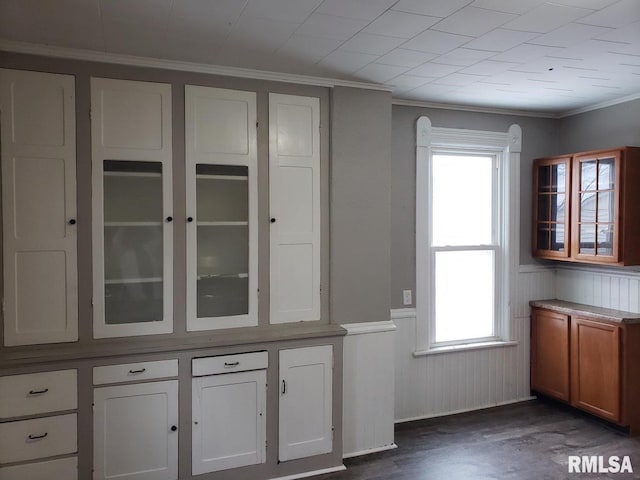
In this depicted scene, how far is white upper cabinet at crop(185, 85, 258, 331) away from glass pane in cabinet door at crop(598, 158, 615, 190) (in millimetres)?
2625

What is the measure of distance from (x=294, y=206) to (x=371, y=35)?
1149mm

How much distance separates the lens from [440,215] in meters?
3.93

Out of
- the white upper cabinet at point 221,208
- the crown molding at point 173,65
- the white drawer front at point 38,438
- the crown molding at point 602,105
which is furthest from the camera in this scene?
the crown molding at point 602,105

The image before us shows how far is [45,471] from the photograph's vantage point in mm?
2451

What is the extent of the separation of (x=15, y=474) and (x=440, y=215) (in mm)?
3300

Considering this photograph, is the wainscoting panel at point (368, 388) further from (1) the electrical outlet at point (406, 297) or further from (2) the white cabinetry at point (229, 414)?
(2) the white cabinetry at point (229, 414)

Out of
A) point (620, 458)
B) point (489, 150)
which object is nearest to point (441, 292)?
point (489, 150)

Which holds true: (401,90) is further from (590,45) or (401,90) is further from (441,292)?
(441,292)

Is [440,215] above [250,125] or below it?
below

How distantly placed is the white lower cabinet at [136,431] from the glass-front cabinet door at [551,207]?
319 centimetres

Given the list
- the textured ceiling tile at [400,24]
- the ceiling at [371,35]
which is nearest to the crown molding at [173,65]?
the ceiling at [371,35]

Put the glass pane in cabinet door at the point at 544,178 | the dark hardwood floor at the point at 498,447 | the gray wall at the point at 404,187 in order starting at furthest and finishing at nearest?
the glass pane in cabinet door at the point at 544,178 → the gray wall at the point at 404,187 → the dark hardwood floor at the point at 498,447

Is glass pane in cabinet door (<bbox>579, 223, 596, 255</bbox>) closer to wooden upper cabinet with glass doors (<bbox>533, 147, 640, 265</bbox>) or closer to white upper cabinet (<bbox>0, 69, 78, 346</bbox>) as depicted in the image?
wooden upper cabinet with glass doors (<bbox>533, 147, 640, 265</bbox>)

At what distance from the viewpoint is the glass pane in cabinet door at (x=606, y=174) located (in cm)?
350
